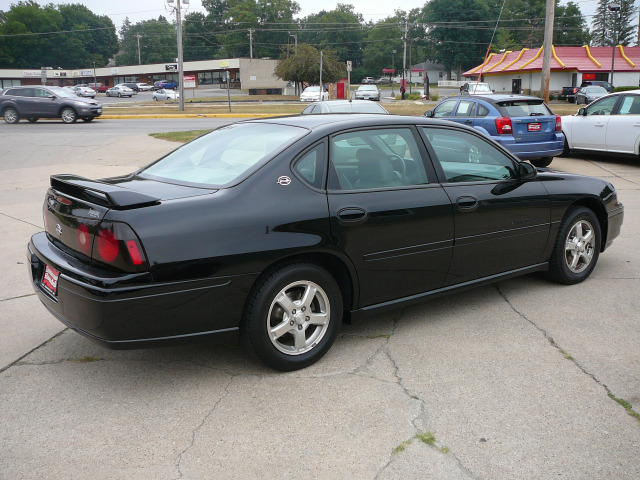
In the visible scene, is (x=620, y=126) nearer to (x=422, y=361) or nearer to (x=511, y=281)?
(x=511, y=281)

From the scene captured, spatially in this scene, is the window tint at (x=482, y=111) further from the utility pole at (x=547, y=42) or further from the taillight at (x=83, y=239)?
the taillight at (x=83, y=239)

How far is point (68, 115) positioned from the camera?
91.7 ft

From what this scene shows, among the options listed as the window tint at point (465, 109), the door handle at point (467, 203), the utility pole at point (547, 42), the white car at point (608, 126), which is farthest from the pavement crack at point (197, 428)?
the utility pole at point (547, 42)

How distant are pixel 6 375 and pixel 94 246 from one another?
1175 mm

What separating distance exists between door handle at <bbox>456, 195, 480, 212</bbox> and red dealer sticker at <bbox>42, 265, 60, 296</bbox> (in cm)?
275

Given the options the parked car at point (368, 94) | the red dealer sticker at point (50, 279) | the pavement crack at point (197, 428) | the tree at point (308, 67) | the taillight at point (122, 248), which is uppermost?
the tree at point (308, 67)

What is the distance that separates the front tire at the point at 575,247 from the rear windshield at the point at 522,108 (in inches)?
293

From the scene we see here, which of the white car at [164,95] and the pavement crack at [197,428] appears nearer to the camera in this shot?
the pavement crack at [197,428]

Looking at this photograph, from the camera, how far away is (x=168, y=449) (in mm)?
3080

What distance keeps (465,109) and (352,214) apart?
1019 centimetres

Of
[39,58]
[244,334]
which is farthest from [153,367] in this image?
[39,58]

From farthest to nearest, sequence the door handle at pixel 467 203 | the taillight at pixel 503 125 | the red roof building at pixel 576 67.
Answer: the red roof building at pixel 576 67
the taillight at pixel 503 125
the door handle at pixel 467 203

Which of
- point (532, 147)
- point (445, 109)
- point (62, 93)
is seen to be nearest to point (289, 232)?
point (532, 147)

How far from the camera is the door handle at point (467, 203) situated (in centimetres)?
457
